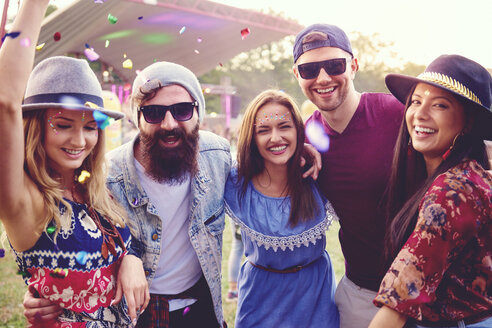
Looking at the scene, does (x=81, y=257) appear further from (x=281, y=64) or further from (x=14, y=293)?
(x=281, y=64)

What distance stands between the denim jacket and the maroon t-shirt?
2.71ft

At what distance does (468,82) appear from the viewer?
175cm

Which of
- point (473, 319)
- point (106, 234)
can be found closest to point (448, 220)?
point (473, 319)

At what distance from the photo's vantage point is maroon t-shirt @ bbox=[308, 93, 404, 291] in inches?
106

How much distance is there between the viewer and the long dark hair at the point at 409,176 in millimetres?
1757

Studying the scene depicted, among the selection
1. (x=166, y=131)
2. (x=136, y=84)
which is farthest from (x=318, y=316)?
(x=136, y=84)

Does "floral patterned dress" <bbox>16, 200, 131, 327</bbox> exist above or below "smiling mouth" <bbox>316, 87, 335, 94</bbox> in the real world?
below

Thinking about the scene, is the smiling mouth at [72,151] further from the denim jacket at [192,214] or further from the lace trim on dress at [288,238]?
the lace trim on dress at [288,238]

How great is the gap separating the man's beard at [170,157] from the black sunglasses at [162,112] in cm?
8

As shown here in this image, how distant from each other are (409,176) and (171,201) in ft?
4.87

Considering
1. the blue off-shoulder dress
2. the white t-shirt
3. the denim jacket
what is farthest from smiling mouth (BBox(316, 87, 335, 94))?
the white t-shirt

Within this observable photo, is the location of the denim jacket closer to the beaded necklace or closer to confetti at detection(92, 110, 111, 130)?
the beaded necklace

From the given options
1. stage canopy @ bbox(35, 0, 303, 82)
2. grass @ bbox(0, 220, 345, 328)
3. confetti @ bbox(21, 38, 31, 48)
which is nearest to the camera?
confetti @ bbox(21, 38, 31, 48)

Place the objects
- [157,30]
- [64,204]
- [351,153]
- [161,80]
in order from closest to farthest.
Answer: [64,204]
[161,80]
[351,153]
[157,30]
